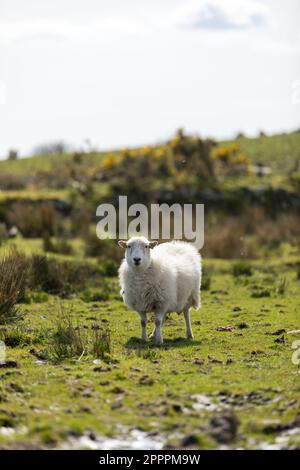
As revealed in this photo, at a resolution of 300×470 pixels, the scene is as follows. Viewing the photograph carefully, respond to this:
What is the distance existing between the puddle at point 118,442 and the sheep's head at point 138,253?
426 centimetres

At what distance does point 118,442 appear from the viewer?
260 inches

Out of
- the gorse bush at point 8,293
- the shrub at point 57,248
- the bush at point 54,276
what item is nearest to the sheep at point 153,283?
the gorse bush at point 8,293

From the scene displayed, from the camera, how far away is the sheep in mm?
10875

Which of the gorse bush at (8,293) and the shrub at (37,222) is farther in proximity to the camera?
the shrub at (37,222)

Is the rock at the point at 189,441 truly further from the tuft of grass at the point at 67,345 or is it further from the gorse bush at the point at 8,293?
the gorse bush at the point at 8,293

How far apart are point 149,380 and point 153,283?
112 inches

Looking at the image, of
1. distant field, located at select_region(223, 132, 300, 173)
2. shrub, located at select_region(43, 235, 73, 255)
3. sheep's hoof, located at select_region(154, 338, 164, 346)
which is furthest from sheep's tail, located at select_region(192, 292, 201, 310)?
distant field, located at select_region(223, 132, 300, 173)

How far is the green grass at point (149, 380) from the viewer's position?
6824 millimetres

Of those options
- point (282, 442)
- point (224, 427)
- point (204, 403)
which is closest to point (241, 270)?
point (204, 403)

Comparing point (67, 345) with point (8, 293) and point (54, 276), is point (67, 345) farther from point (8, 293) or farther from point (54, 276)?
point (54, 276)

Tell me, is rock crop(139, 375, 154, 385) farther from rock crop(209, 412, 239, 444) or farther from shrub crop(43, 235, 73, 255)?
shrub crop(43, 235, 73, 255)

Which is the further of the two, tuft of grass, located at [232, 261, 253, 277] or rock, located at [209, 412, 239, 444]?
tuft of grass, located at [232, 261, 253, 277]
